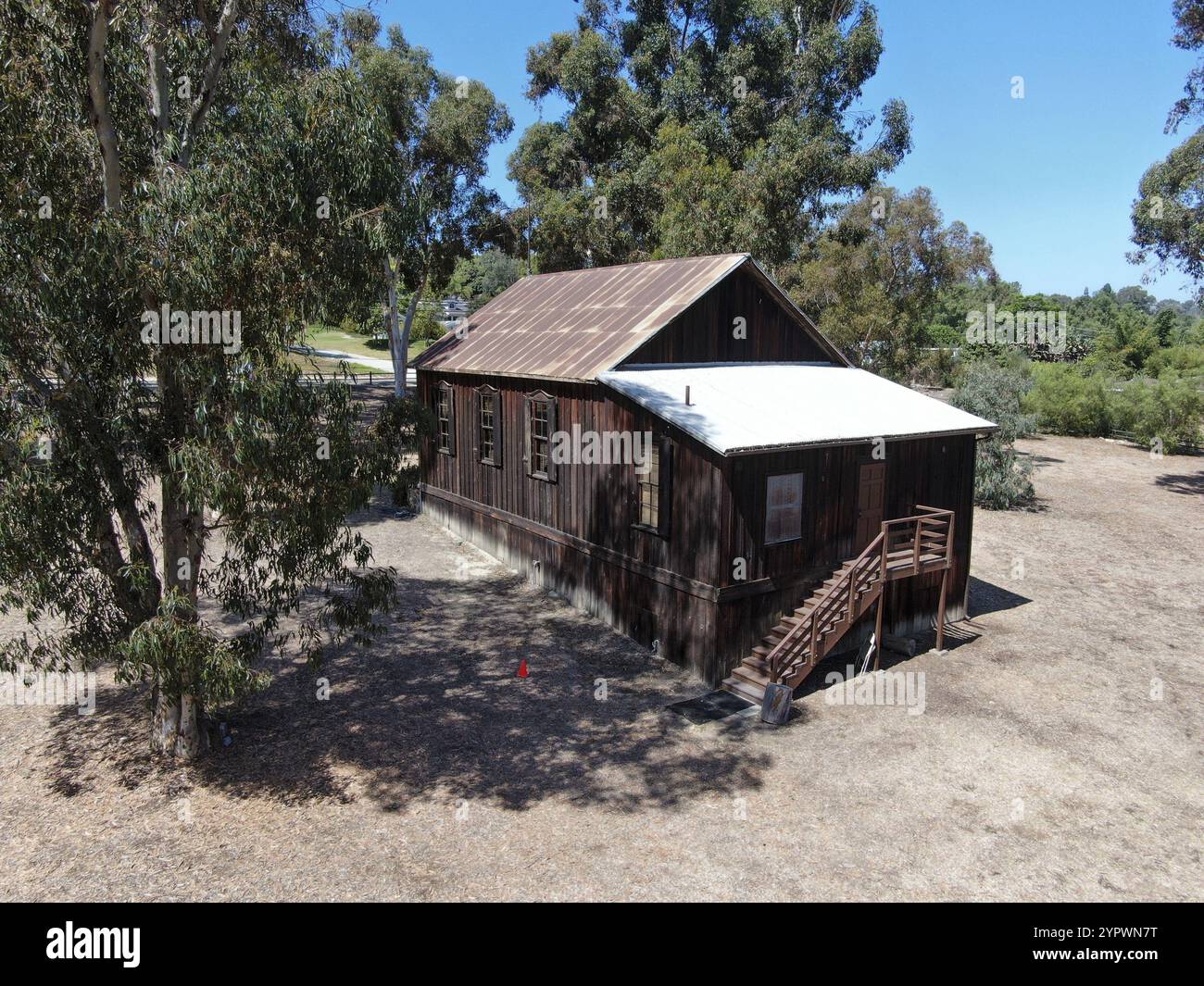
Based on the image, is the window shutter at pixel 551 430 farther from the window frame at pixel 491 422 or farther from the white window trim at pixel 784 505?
the white window trim at pixel 784 505

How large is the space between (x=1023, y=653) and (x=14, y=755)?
16.6 meters

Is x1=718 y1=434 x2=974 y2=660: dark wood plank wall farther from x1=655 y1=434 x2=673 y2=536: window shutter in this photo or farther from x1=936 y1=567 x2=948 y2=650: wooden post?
x1=655 y1=434 x2=673 y2=536: window shutter

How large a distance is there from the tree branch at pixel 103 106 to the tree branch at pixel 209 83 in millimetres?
760

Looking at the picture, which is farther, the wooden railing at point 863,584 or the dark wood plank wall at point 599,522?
the dark wood plank wall at point 599,522

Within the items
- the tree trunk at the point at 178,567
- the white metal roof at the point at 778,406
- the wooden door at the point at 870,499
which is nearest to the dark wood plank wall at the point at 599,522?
the white metal roof at the point at 778,406

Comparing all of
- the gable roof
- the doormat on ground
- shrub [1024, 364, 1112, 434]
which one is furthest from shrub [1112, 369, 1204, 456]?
the doormat on ground

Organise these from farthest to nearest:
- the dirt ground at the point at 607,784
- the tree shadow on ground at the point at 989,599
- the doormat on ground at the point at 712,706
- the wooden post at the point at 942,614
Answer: the tree shadow on ground at the point at 989,599, the wooden post at the point at 942,614, the doormat on ground at the point at 712,706, the dirt ground at the point at 607,784

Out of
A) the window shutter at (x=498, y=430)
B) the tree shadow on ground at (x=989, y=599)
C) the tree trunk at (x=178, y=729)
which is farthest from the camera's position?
the window shutter at (x=498, y=430)

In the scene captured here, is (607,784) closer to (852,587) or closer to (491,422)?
(852,587)

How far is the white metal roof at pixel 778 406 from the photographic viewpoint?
1395cm

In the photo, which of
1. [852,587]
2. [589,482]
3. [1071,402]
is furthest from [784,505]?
[1071,402]

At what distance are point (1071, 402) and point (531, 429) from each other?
35189mm

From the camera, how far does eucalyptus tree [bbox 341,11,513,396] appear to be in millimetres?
33375

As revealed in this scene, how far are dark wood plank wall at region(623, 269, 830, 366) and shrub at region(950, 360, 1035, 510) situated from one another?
11104 mm
